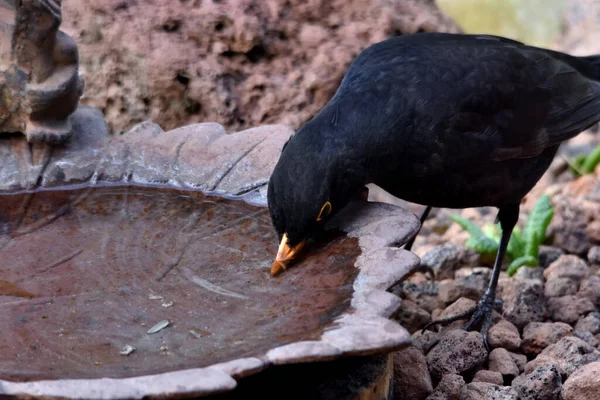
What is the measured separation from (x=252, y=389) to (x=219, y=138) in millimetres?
1468

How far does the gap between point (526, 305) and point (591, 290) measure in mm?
423

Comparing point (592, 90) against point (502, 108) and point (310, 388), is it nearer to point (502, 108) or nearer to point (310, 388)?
Answer: point (502, 108)

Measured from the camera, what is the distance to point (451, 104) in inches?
131

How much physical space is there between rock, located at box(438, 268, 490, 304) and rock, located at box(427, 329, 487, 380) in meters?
0.72

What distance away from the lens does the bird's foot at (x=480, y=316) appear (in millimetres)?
3836

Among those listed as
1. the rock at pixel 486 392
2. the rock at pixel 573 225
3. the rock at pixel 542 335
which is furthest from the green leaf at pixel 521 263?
the rock at pixel 486 392

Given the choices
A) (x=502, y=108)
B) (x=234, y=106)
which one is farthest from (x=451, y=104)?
(x=234, y=106)

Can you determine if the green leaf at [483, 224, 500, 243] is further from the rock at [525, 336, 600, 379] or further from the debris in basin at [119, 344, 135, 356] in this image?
the debris in basin at [119, 344, 135, 356]

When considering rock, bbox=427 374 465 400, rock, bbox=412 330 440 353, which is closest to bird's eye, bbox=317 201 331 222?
rock, bbox=427 374 465 400

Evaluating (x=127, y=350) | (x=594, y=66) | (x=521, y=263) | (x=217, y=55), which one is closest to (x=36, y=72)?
(x=217, y=55)

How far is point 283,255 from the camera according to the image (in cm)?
293

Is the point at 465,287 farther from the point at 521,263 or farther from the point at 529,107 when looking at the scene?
the point at 529,107

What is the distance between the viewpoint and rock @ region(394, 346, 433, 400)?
3197 mm

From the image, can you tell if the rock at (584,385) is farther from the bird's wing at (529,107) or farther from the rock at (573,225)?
the rock at (573,225)
